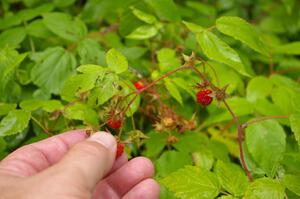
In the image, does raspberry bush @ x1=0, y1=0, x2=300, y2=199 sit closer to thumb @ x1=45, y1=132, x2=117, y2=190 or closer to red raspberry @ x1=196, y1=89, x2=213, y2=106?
red raspberry @ x1=196, y1=89, x2=213, y2=106

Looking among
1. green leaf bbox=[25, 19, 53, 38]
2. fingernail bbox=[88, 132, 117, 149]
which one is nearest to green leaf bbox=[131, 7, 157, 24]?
green leaf bbox=[25, 19, 53, 38]

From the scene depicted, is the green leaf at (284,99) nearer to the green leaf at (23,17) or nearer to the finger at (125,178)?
the finger at (125,178)

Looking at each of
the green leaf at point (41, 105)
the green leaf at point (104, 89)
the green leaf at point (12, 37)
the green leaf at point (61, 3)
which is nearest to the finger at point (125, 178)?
the green leaf at point (104, 89)

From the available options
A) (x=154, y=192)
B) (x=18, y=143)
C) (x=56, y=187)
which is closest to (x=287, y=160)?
(x=154, y=192)

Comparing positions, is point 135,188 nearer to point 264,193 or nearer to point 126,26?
point 264,193

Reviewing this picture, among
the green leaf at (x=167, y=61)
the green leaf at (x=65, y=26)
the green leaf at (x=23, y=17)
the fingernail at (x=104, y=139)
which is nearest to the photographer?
the fingernail at (x=104, y=139)

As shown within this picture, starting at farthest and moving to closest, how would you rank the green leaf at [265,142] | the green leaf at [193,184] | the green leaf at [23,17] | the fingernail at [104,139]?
1. the green leaf at [23,17]
2. the green leaf at [265,142]
3. the green leaf at [193,184]
4. the fingernail at [104,139]

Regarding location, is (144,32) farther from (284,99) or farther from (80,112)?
(284,99)
